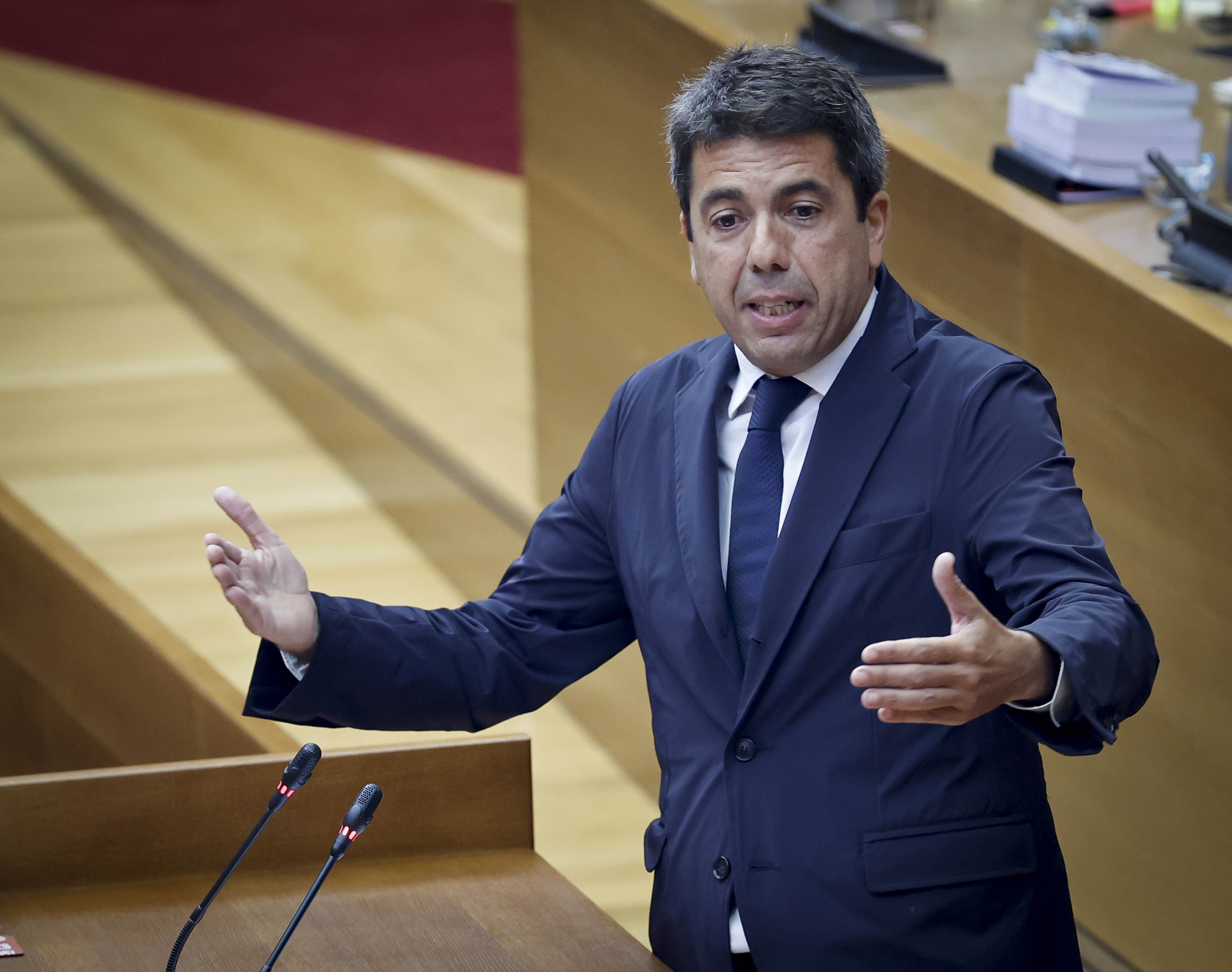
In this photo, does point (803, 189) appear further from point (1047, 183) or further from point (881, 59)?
point (881, 59)

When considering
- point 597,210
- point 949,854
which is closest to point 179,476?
point 597,210

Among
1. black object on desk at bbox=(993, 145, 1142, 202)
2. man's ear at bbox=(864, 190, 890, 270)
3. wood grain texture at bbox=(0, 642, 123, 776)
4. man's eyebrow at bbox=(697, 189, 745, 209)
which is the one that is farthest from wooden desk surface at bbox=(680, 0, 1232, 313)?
wood grain texture at bbox=(0, 642, 123, 776)

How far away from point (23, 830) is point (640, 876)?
1059 millimetres

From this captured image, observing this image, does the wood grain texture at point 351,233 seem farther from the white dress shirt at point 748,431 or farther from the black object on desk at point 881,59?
the white dress shirt at point 748,431

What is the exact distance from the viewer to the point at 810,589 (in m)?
1.02

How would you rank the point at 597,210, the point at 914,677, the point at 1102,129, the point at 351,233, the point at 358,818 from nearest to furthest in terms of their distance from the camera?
1. the point at 914,677
2. the point at 358,818
3. the point at 1102,129
4. the point at 597,210
5. the point at 351,233

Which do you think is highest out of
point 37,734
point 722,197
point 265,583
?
point 722,197

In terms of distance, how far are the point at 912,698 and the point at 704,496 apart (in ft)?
0.94

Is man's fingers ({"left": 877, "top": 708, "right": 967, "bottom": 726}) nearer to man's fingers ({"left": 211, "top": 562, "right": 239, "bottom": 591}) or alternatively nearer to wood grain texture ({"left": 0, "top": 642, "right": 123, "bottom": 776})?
man's fingers ({"left": 211, "top": 562, "right": 239, "bottom": 591})

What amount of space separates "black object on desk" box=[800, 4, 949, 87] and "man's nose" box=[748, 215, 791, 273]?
3.06ft

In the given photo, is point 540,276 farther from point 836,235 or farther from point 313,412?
point 836,235

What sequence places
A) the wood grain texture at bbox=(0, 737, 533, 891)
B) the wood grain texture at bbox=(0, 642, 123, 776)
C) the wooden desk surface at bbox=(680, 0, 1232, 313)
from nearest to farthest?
the wood grain texture at bbox=(0, 737, 533, 891), the wooden desk surface at bbox=(680, 0, 1232, 313), the wood grain texture at bbox=(0, 642, 123, 776)

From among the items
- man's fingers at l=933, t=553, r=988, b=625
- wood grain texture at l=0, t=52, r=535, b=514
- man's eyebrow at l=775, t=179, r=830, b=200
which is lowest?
wood grain texture at l=0, t=52, r=535, b=514

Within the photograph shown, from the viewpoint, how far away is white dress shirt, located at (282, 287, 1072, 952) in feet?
3.49
